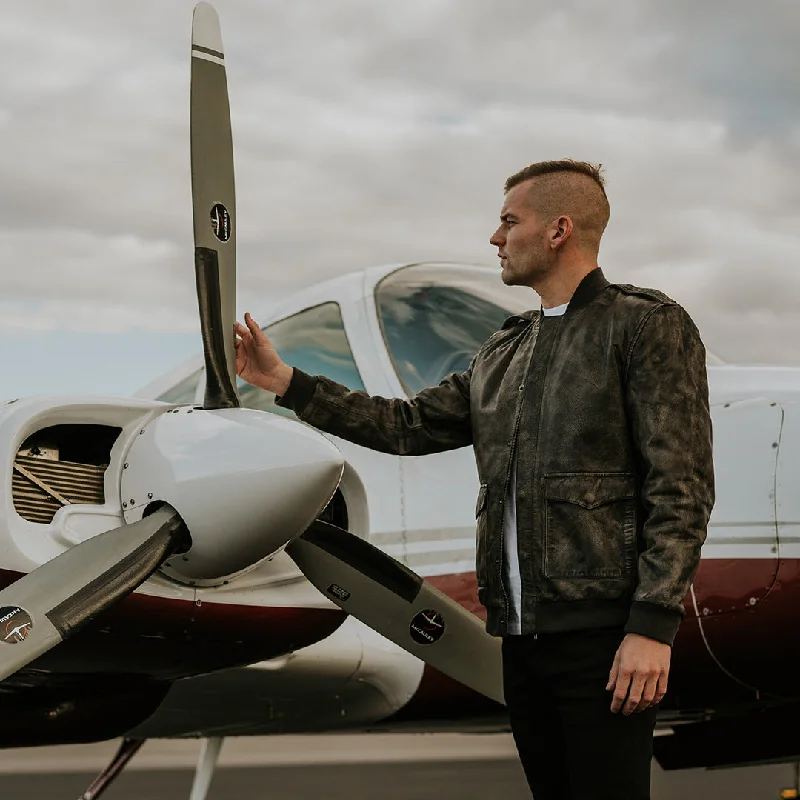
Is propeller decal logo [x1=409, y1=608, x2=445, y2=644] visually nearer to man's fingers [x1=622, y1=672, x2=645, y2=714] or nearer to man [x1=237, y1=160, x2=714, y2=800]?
man [x1=237, y1=160, x2=714, y2=800]

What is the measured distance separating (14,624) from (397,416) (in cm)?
118

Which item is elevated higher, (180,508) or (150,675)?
(180,508)

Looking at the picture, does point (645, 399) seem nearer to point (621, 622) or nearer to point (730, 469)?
point (621, 622)

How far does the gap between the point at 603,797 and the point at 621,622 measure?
0.38 metres

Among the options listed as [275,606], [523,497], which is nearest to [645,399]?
[523,497]

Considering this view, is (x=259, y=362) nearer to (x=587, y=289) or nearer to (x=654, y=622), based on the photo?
(x=587, y=289)

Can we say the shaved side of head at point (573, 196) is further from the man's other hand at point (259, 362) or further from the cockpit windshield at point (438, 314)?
the cockpit windshield at point (438, 314)

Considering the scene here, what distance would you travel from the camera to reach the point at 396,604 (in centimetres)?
418

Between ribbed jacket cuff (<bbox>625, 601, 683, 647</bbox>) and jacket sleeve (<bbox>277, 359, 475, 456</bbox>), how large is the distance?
958 mm

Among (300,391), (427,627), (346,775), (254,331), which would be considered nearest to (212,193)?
(254,331)

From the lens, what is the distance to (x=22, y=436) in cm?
375

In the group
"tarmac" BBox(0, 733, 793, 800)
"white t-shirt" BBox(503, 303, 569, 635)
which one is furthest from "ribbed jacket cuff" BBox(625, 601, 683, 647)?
"tarmac" BBox(0, 733, 793, 800)

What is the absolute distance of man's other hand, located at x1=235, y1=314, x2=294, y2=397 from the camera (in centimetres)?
352

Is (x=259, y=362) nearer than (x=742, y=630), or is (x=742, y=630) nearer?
(x=259, y=362)
